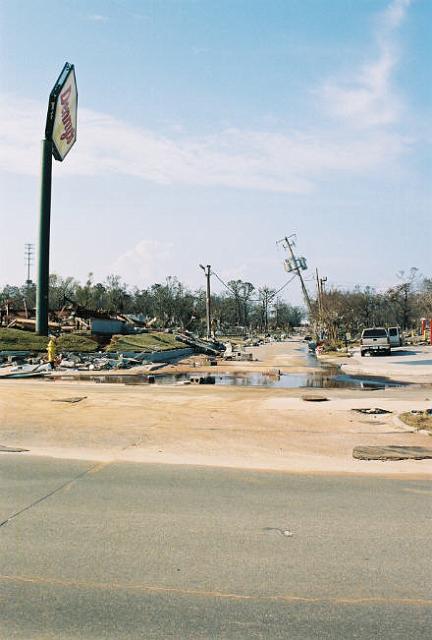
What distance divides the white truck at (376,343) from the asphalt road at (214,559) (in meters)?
32.6

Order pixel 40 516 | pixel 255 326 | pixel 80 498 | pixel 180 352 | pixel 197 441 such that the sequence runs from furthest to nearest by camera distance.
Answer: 1. pixel 255 326
2. pixel 180 352
3. pixel 197 441
4. pixel 80 498
5. pixel 40 516

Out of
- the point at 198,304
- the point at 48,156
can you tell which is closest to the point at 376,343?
the point at 48,156

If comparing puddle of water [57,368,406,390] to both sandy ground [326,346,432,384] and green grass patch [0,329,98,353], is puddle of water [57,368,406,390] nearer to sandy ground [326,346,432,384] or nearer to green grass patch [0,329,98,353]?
sandy ground [326,346,432,384]

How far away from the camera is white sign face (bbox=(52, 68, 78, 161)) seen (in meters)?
34.2

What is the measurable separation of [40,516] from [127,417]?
6795mm

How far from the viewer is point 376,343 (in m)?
39.1

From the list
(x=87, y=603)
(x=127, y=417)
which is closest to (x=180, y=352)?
(x=127, y=417)

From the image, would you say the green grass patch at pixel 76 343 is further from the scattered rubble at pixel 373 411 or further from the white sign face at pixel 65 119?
the scattered rubble at pixel 373 411

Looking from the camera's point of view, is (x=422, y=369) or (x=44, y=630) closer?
(x=44, y=630)

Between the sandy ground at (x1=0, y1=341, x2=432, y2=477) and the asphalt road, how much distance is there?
1.54 meters

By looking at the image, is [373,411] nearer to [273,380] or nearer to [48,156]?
[273,380]

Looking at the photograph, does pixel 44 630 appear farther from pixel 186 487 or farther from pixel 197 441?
pixel 197 441

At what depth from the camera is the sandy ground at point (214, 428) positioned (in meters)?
9.09

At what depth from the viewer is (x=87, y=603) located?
4145 millimetres
